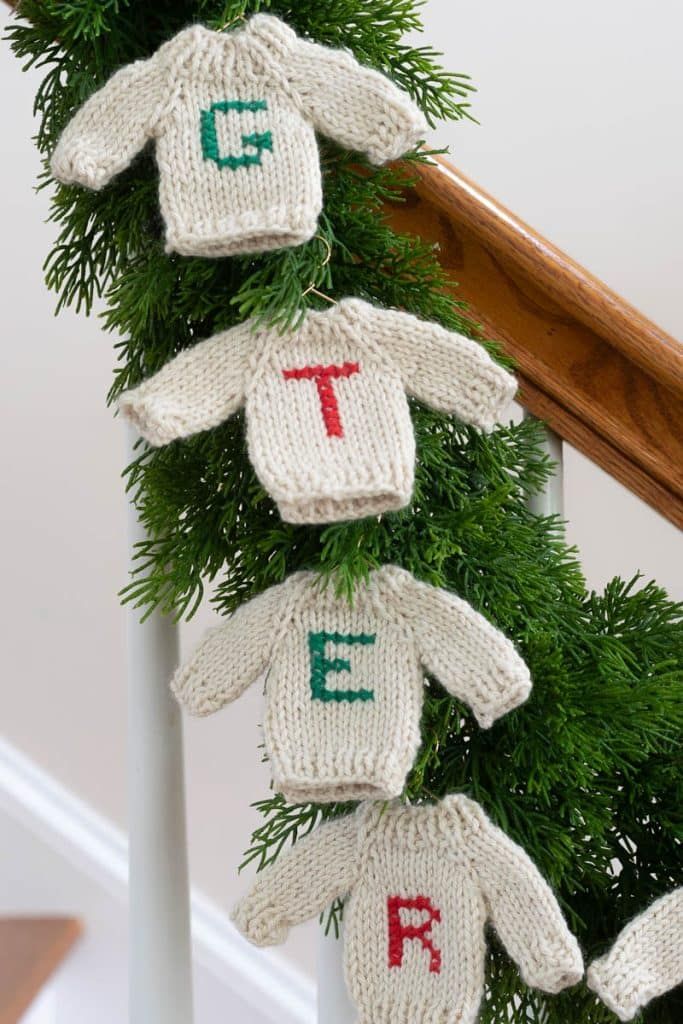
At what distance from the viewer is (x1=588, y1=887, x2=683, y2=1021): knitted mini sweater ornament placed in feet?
1.60

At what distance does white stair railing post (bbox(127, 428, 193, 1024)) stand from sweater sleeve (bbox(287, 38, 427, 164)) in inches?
9.4

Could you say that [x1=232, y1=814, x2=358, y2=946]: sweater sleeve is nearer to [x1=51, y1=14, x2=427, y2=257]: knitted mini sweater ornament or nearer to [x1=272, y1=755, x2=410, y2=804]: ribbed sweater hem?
[x1=272, y1=755, x2=410, y2=804]: ribbed sweater hem

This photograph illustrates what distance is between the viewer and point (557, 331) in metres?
0.57

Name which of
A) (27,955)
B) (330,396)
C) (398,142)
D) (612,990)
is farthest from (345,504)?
(27,955)

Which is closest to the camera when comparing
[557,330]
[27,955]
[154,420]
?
[154,420]

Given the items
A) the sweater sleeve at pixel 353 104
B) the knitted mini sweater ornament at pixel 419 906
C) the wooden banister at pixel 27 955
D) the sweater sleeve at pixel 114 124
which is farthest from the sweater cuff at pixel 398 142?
the wooden banister at pixel 27 955

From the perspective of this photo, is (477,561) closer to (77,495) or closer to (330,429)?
(330,429)

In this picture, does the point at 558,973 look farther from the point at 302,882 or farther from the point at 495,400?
the point at 495,400

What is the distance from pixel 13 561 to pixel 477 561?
1.01 meters

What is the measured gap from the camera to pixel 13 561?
4.56 feet

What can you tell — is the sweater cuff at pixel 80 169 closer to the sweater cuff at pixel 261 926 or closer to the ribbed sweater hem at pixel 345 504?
the ribbed sweater hem at pixel 345 504

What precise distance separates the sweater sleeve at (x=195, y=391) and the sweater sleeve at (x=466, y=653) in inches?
4.8

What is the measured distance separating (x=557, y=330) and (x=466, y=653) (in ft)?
0.67

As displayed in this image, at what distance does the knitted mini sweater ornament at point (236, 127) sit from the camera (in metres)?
0.46
